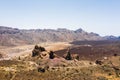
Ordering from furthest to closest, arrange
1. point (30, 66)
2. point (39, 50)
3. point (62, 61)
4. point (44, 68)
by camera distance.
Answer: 1. point (39, 50)
2. point (62, 61)
3. point (30, 66)
4. point (44, 68)

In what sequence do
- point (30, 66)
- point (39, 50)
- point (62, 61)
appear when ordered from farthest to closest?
1. point (39, 50)
2. point (62, 61)
3. point (30, 66)

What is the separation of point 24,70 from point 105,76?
25314mm

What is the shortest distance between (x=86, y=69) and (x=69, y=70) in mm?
6618

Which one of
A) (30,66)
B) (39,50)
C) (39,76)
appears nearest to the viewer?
(39,76)

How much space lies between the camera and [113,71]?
91562mm

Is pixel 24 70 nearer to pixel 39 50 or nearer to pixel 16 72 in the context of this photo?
pixel 16 72

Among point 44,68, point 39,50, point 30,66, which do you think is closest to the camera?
point 44,68

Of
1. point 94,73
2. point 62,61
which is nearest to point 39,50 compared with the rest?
point 62,61

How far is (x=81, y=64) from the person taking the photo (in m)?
99.8

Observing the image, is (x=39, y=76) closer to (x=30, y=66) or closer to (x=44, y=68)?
(x=44, y=68)

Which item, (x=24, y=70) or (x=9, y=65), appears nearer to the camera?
(x=24, y=70)

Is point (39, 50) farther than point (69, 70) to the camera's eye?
Yes

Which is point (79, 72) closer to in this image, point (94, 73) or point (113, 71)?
point (94, 73)

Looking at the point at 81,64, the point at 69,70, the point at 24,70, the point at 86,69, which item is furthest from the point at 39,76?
the point at 81,64
